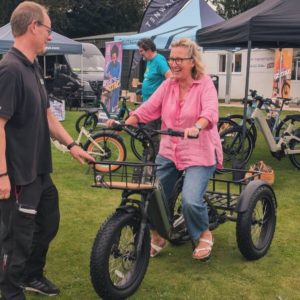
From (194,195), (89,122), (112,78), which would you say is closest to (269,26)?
(194,195)

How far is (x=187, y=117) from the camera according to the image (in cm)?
370

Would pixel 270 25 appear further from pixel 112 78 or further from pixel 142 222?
pixel 112 78

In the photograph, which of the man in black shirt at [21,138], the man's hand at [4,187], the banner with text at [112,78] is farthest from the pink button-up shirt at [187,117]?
the banner with text at [112,78]

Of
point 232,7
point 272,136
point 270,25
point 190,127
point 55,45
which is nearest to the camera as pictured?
point 190,127

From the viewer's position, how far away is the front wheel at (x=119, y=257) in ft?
10.4

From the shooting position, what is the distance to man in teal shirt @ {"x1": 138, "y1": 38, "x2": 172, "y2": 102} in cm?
726

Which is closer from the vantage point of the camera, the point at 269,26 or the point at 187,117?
the point at 187,117

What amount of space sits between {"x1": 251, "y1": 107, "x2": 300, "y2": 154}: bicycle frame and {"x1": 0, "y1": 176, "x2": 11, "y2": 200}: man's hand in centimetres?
588

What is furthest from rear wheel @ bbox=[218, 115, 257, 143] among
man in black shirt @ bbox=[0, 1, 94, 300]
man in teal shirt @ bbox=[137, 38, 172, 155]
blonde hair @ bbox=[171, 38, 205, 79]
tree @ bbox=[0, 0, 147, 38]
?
tree @ bbox=[0, 0, 147, 38]

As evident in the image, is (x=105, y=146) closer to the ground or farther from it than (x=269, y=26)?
closer to the ground

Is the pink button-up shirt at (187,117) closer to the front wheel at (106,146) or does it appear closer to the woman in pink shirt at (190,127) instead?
the woman in pink shirt at (190,127)

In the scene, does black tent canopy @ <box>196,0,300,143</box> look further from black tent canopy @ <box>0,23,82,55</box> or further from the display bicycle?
black tent canopy @ <box>0,23,82,55</box>

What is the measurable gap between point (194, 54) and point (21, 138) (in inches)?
57.2

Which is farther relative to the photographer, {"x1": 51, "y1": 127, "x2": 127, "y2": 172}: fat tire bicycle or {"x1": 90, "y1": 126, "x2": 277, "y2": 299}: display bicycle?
{"x1": 51, "y1": 127, "x2": 127, "y2": 172}: fat tire bicycle
